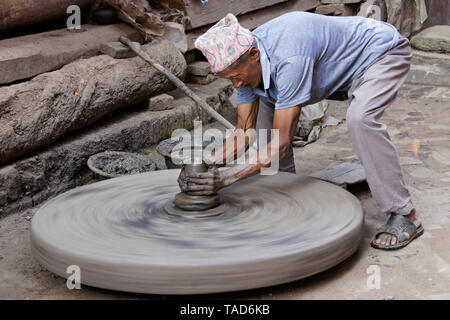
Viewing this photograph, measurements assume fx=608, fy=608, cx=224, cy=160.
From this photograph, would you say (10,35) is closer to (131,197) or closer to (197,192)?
(131,197)

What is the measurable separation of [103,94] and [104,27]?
71 centimetres

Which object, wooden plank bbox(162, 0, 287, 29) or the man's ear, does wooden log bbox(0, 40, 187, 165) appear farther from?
the man's ear

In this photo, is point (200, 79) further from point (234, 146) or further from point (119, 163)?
point (234, 146)

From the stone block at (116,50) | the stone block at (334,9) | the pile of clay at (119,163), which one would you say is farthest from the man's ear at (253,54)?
the stone block at (334,9)

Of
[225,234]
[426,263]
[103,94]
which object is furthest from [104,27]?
[426,263]

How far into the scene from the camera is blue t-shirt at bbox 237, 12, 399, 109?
9.49 feet

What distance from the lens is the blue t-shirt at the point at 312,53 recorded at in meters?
2.89

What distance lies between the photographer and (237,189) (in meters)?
3.46

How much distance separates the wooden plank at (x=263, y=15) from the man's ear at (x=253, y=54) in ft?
8.66

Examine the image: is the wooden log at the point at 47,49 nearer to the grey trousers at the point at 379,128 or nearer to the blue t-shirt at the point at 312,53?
the blue t-shirt at the point at 312,53

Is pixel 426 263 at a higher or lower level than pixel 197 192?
lower

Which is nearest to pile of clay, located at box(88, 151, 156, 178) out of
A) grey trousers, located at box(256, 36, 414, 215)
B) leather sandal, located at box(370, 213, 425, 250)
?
grey trousers, located at box(256, 36, 414, 215)

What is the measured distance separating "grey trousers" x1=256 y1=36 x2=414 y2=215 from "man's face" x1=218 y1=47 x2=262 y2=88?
1.68 ft

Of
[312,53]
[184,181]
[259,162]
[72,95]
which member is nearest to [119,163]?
[72,95]
